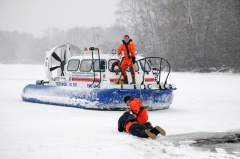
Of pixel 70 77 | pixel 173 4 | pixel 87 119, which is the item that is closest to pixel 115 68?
pixel 70 77

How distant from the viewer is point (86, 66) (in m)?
10.5

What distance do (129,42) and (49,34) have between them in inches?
5430

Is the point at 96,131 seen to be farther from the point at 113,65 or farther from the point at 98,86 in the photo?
the point at 113,65

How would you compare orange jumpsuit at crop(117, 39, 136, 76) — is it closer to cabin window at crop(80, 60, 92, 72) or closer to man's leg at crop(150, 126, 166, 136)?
cabin window at crop(80, 60, 92, 72)

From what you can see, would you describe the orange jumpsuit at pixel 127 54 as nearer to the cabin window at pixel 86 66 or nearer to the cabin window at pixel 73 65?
the cabin window at pixel 86 66

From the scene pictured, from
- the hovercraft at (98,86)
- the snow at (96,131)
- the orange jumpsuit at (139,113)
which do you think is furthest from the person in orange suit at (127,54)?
the orange jumpsuit at (139,113)

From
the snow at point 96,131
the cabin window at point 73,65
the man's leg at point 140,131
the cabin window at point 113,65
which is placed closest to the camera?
the snow at point 96,131

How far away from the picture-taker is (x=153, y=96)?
30.5 feet

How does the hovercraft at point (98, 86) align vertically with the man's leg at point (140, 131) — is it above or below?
above

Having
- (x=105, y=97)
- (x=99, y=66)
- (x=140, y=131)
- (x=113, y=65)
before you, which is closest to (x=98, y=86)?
(x=99, y=66)

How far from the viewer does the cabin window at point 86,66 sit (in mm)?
10430

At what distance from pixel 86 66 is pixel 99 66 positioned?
782 millimetres

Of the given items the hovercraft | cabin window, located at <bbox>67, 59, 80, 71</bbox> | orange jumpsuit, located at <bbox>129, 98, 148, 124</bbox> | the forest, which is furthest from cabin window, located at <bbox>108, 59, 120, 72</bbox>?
the forest

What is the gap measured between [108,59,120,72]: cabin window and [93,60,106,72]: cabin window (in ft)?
0.56
